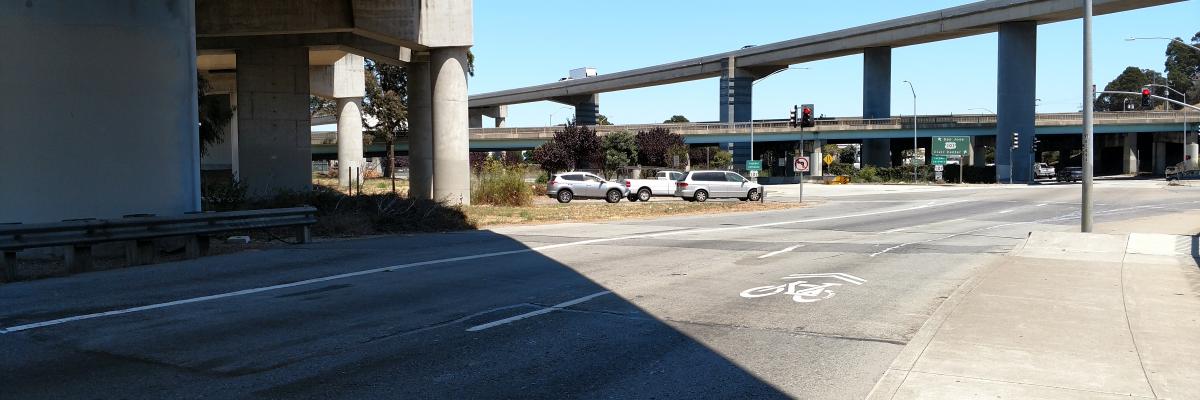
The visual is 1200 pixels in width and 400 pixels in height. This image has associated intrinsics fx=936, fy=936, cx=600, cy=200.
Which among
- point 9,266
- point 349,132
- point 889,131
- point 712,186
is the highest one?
point 889,131

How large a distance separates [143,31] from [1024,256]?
585 inches

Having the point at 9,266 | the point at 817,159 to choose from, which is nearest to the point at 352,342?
the point at 9,266

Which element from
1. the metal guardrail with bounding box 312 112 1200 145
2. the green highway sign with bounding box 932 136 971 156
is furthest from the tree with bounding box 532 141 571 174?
the green highway sign with bounding box 932 136 971 156

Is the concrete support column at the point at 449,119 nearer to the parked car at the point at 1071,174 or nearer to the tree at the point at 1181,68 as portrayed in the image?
the parked car at the point at 1071,174

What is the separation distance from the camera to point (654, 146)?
85.1 m

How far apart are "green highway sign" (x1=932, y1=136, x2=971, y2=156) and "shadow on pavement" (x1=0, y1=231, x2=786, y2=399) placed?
80608 mm

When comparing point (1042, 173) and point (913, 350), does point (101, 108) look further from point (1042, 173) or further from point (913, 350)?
point (1042, 173)

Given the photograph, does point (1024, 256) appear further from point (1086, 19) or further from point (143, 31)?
point (143, 31)

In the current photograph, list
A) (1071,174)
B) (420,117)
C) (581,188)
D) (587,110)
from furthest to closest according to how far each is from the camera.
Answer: (587,110) → (1071,174) → (581,188) → (420,117)

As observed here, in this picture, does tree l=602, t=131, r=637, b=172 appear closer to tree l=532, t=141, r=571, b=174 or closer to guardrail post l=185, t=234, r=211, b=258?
tree l=532, t=141, r=571, b=174

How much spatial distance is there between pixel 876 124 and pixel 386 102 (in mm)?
48084

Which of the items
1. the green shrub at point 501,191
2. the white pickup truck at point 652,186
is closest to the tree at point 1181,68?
the white pickup truck at point 652,186

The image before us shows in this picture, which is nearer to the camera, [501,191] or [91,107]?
[91,107]

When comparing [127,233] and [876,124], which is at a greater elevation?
[876,124]
